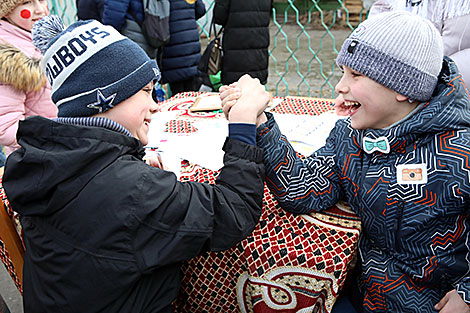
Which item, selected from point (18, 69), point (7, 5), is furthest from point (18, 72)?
point (7, 5)

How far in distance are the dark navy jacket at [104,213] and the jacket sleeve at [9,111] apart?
102cm

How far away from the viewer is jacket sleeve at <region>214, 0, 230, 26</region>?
312 centimetres

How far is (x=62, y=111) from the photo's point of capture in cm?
108

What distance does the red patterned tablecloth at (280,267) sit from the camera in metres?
1.12

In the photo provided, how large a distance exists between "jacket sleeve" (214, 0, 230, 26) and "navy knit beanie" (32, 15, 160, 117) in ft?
7.18

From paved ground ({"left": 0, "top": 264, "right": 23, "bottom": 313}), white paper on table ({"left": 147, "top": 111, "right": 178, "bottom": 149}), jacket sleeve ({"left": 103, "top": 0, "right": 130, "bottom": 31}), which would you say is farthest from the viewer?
jacket sleeve ({"left": 103, "top": 0, "right": 130, "bottom": 31})

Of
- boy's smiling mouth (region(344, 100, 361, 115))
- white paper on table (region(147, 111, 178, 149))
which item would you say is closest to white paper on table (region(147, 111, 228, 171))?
white paper on table (region(147, 111, 178, 149))

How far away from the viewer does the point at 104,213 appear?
0.95 m

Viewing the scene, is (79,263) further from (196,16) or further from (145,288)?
(196,16)

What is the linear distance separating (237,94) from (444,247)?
753mm

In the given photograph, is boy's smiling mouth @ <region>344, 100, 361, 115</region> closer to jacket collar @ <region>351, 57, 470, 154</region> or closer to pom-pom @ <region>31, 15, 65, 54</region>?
jacket collar @ <region>351, 57, 470, 154</region>

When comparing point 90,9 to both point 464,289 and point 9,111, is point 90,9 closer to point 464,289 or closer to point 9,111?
point 9,111

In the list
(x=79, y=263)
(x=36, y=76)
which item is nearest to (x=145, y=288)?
(x=79, y=263)

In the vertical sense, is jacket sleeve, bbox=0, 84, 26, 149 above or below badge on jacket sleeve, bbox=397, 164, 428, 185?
below
